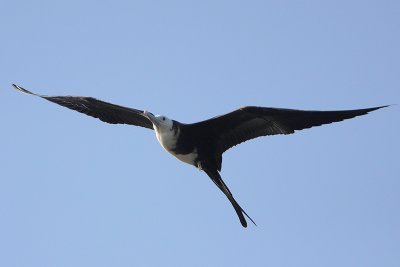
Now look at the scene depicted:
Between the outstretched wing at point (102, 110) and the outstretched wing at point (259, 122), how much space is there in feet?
3.32

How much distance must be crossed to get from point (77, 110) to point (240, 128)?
215 cm

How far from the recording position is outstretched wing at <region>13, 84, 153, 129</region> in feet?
31.5

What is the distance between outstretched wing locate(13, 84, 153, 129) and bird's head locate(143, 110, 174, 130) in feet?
1.66

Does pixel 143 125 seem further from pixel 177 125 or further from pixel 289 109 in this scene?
pixel 289 109

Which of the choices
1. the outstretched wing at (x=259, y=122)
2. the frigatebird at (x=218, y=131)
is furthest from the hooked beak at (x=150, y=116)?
the outstretched wing at (x=259, y=122)

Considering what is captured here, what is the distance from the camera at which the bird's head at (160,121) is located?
8903mm

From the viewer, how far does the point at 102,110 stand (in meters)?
9.91

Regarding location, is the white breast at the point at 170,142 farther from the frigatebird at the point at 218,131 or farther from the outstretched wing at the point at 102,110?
the outstretched wing at the point at 102,110

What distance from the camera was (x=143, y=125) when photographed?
9930 mm

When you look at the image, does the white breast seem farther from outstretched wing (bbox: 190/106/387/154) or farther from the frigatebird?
outstretched wing (bbox: 190/106/387/154)

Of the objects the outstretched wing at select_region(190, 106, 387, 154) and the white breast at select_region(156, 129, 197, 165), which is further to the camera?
the white breast at select_region(156, 129, 197, 165)

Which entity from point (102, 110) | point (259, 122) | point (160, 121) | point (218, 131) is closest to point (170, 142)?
point (160, 121)

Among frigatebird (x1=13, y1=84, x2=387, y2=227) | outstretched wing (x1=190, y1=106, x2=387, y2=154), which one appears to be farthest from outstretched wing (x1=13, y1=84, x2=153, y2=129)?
outstretched wing (x1=190, y1=106, x2=387, y2=154)

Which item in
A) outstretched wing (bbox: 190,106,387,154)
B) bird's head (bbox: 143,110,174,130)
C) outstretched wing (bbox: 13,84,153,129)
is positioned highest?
outstretched wing (bbox: 13,84,153,129)
